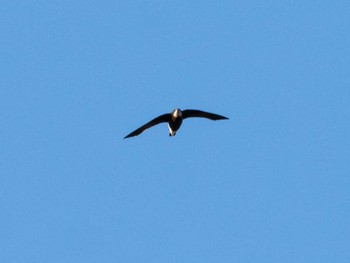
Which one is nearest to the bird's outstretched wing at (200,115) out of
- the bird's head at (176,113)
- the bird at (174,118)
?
the bird at (174,118)

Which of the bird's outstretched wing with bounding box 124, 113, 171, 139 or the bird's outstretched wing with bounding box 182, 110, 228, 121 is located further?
the bird's outstretched wing with bounding box 182, 110, 228, 121

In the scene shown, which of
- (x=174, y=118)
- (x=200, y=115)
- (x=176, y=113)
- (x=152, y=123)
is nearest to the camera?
(x=176, y=113)

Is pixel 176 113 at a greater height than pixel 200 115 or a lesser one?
lesser

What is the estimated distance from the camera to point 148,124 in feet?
167

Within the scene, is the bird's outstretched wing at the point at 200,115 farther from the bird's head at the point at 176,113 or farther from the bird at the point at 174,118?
the bird's head at the point at 176,113

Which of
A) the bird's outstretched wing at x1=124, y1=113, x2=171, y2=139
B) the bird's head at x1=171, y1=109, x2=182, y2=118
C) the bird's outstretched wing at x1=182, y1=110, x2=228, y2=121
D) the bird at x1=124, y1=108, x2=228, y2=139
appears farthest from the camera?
the bird's outstretched wing at x1=182, y1=110, x2=228, y2=121

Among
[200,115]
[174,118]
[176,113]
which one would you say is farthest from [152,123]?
[200,115]

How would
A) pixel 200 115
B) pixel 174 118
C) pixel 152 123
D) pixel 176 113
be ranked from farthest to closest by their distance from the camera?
pixel 200 115, pixel 152 123, pixel 174 118, pixel 176 113

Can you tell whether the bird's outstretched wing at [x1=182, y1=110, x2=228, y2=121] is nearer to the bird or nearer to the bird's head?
the bird

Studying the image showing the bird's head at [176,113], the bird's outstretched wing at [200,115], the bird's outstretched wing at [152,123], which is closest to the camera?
the bird's head at [176,113]

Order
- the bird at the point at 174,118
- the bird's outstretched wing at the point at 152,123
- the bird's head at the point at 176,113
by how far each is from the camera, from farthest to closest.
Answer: the bird's outstretched wing at the point at 152,123 → the bird at the point at 174,118 → the bird's head at the point at 176,113

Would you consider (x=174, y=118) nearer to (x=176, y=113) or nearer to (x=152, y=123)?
(x=176, y=113)

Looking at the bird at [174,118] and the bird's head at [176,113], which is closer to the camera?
the bird's head at [176,113]

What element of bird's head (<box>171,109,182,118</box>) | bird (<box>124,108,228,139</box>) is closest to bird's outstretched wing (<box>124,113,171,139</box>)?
bird (<box>124,108,228,139</box>)
